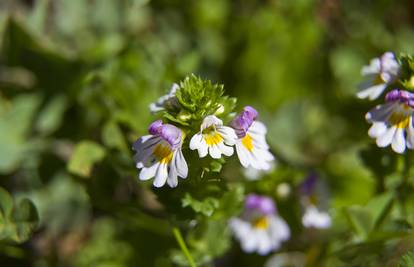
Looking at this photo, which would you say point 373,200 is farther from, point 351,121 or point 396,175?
point 351,121

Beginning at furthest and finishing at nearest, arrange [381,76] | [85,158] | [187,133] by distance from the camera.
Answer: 1. [85,158]
2. [381,76]
3. [187,133]

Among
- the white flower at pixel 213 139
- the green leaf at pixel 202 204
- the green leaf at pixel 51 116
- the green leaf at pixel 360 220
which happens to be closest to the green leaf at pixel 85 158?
the green leaf at pixel 51 116

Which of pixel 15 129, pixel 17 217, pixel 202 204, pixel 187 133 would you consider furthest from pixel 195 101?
pixel 15 129

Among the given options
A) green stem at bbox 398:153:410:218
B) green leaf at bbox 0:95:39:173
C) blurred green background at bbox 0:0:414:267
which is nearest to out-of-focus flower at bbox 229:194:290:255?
blurred green background at bbox 0:0:414:267

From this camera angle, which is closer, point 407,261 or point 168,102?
point 407,261

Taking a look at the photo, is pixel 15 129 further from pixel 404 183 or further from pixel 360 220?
pixel 404 183

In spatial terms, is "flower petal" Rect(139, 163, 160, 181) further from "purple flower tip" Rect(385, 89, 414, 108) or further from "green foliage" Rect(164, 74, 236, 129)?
"purple flower tip" Rect(385, 89, 414, 108)

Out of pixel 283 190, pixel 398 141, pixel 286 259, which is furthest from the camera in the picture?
pixel 286 259
